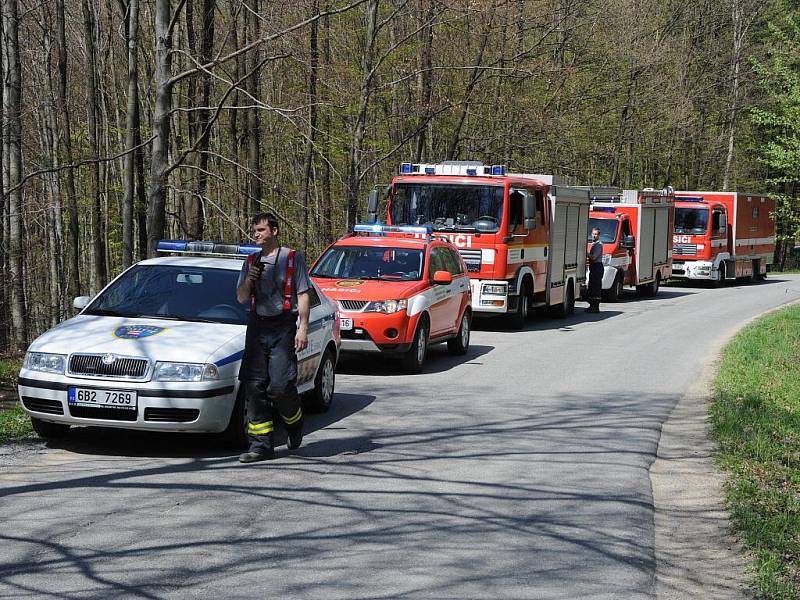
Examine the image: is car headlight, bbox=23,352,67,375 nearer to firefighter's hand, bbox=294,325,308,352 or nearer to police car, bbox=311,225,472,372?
firefighter's hand, bbox=294,325,308,352

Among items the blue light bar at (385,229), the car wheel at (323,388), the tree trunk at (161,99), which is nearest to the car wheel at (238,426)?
the car wheel at (323,388)

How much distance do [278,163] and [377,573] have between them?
33887 mm

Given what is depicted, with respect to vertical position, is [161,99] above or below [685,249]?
above

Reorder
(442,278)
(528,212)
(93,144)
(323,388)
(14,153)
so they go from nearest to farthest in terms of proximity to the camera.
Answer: (323,388), (442,278), (528,212), (14,153), (93,144)

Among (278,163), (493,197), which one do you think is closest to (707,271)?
(278,163)

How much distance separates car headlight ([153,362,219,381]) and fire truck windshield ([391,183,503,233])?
478 inches

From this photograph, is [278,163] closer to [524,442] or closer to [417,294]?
[417,294]

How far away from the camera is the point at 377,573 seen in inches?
224

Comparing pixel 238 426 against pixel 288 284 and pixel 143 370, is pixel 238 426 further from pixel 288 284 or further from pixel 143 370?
pixel 288 284

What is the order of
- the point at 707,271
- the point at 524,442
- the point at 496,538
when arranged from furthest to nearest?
the point at 707,271, the point at 524,442, the point at 496,538

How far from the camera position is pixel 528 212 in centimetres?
2008

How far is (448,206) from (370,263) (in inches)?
201

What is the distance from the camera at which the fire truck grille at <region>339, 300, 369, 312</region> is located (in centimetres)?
1439

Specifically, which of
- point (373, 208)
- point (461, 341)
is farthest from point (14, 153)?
point (461, 341)
